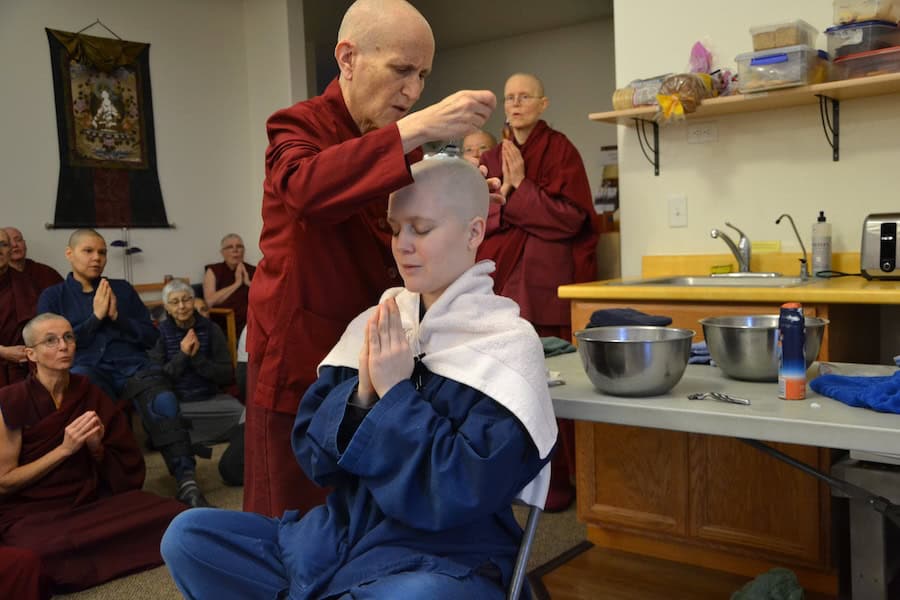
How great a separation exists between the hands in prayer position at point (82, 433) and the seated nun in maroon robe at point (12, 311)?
1533 millimetres

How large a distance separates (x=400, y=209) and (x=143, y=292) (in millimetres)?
4590

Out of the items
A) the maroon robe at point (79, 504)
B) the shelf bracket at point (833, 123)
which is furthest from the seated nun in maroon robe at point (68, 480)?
the shelf bracket at point (833, 123)

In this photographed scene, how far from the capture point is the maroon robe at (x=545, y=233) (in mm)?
3195

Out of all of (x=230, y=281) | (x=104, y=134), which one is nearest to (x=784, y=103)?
(x=230, y=281)

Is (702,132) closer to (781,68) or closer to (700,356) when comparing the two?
(781,68)

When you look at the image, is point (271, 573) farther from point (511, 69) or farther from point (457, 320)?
point (511, 69)

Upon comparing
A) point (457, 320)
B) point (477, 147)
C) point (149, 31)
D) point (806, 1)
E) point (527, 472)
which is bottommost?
point (527, 472)

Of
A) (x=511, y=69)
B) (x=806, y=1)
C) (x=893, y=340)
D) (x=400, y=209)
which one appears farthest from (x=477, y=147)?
(x=511, y=69)

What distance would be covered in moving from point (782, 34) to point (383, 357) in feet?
6.72

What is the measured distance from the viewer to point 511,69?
25.8ft

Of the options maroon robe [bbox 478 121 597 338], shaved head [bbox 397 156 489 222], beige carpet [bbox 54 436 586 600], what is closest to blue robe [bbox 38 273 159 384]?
beige carpet [bbox 54 436 586 600]

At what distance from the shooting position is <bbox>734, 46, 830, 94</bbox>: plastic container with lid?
2.57 meters

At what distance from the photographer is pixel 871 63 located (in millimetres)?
2529

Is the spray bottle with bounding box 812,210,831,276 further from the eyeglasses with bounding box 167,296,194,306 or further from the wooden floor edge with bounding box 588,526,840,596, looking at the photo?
the eyeglasses with bounding box 167,296,194,306
